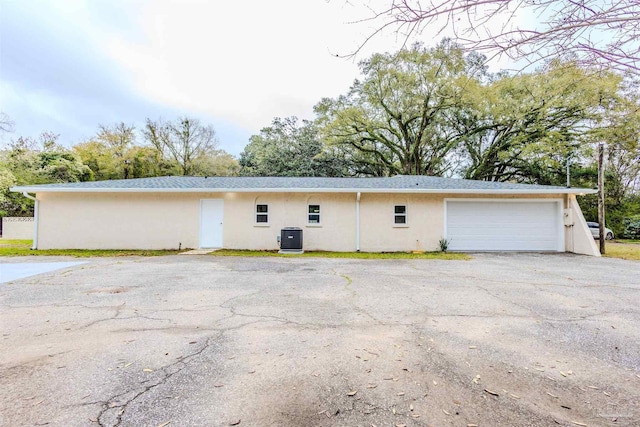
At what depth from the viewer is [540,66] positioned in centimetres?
258

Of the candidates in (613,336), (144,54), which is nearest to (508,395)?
(613,336)

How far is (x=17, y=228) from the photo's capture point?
18234 mm

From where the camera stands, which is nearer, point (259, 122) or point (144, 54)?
point (144, 54)

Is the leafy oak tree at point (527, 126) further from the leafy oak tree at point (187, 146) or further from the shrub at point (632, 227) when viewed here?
the leafy oak tree at point (187, 146)

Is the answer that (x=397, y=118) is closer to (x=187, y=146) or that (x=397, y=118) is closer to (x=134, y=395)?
(x=187, y=146)

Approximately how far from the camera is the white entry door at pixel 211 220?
12.0 meters

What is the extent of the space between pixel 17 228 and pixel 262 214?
16.9 m

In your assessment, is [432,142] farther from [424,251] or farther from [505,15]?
[505,15]

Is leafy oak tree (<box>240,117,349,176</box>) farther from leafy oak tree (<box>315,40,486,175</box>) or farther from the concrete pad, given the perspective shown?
the concrete pad

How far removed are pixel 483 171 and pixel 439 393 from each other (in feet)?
77.5

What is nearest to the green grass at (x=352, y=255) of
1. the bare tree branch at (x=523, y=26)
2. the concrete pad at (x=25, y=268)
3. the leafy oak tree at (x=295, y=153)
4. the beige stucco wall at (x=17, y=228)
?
the concrete pad at (x=25, y=268)

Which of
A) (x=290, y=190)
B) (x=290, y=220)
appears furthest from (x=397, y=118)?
(x=290, y=220)

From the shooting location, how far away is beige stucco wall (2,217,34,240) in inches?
713

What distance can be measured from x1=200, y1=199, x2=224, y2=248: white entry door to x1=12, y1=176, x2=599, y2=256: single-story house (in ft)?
0.12
